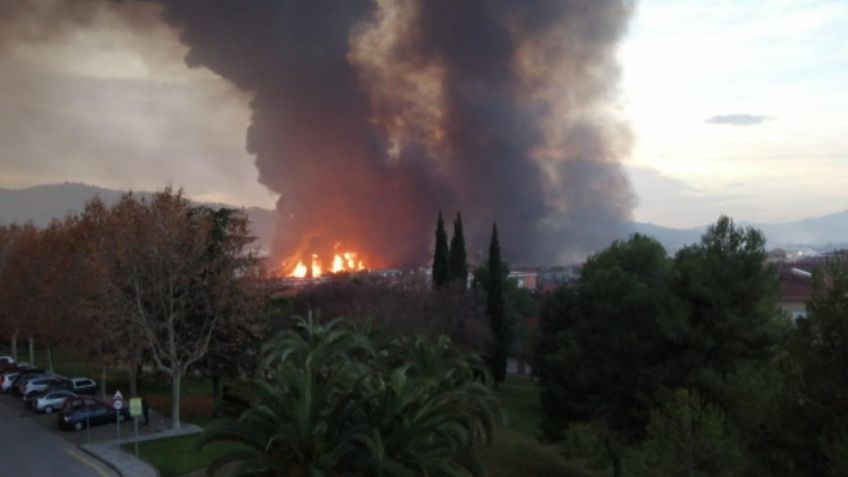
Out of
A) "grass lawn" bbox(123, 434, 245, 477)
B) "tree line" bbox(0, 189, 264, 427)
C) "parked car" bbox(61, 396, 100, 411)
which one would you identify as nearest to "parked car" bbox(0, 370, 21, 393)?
"tree line" bbox(0, 189, 264, 427)

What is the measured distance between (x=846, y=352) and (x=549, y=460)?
55.6 feet

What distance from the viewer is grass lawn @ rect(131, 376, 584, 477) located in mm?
21000

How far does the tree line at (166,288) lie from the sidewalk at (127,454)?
686 millimetres

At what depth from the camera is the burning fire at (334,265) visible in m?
89.0

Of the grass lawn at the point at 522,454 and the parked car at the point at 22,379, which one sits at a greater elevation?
the parked car at the point at 22,379

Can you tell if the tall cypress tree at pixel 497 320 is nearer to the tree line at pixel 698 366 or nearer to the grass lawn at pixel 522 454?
the grass lawn at pixel 522 454

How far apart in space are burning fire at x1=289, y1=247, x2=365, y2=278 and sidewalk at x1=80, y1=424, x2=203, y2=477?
6168 centimetres

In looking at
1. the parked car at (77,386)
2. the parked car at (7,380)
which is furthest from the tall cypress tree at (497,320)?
the parked car at (7,380)

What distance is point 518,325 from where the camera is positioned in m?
50.6

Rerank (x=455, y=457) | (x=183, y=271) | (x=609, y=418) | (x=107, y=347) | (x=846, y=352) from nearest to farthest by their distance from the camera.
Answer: (x=846, y=352)
(x=455, y=457)
(x=609, y=418)
(x=183, y=271)
(x=107, y=347)

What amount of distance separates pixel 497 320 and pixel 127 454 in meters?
27.8

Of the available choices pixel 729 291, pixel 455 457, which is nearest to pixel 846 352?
pixel 455 457

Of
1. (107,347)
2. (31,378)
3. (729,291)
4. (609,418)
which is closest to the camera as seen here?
(729,291)

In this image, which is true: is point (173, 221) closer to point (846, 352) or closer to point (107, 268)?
point (107, 268)
